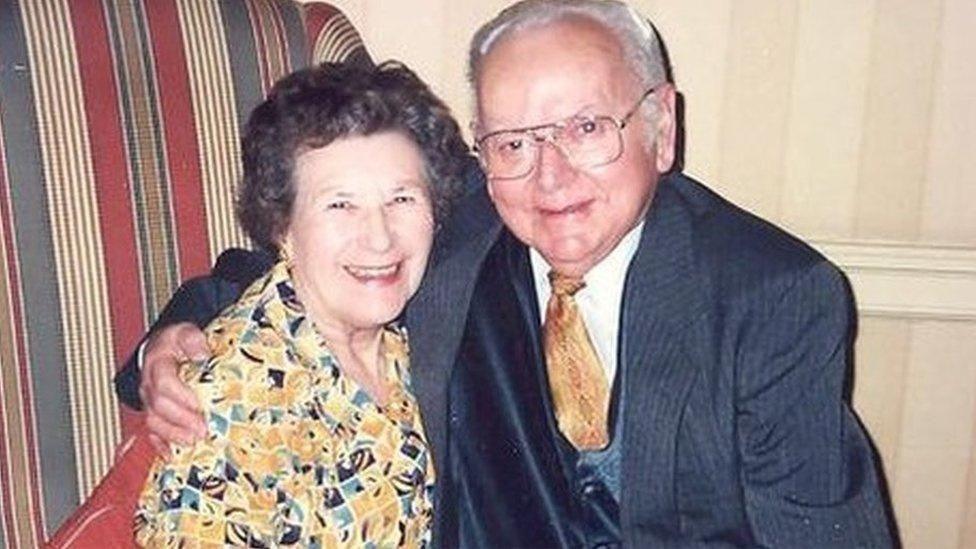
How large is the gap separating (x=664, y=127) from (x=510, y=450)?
1.58 ft

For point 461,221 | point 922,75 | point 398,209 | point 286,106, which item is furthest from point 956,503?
point 286,106

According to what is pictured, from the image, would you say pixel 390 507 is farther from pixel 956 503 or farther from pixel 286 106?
pixel 956 503

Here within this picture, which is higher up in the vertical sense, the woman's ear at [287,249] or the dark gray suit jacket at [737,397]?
the woman's ear at [287,249]

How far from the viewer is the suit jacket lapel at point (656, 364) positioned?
1529 millimetres

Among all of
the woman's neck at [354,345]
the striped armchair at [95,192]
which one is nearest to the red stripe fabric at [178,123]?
the striped armchair at [95,192]

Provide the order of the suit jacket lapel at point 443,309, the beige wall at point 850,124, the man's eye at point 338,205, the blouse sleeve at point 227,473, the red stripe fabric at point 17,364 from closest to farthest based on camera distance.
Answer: the blouse sleeve at point 227,473, the man's eye at point 338,205, the suit jacket lapel at point 443,309, the red stripe fabric at point 17,364, the beige wall at point 850,124

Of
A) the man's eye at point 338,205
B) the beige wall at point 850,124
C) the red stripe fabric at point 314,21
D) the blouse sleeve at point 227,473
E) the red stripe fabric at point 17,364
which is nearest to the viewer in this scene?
the blouse sleeve at point 227,473

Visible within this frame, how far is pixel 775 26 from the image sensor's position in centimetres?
211

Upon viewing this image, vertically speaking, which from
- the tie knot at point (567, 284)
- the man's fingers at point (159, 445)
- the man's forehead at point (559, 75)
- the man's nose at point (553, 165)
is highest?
the man's forehead at point (559, 75)

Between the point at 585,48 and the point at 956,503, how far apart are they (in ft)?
4.38

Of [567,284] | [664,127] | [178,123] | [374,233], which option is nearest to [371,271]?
[374,233]

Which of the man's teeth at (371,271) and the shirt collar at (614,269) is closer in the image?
the man's teeth at (371,271)

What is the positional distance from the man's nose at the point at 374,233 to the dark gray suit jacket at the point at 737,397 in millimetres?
337

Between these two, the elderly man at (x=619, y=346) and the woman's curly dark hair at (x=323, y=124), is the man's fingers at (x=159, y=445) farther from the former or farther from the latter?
the woman's curly dark hair at (x=323, y=124)
